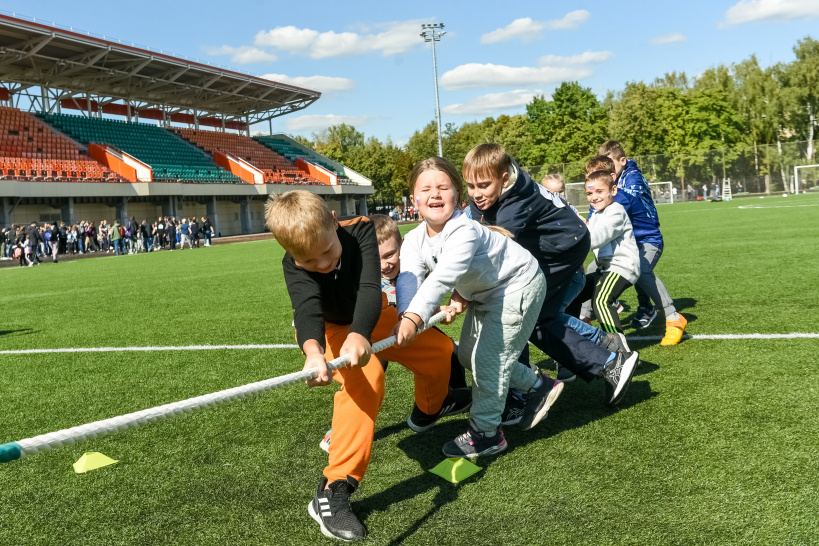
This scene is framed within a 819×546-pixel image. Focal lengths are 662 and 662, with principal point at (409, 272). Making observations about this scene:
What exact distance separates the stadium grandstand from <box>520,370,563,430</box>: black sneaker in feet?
115

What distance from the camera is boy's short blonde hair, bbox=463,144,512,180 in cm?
369

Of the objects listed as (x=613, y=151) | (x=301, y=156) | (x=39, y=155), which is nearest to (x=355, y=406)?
(x=613, y=151)

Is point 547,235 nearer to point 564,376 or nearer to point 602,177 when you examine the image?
point 564,376

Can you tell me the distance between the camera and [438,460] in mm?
3441

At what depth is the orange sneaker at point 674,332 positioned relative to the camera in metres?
5.60

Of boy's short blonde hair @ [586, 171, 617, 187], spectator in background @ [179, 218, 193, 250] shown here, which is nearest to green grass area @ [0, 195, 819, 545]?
boy's short blonde hair @ [586, 171, 617, 187]

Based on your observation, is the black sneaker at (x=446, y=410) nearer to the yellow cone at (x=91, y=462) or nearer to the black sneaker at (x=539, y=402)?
the black sneaker at (x=539, y=402)

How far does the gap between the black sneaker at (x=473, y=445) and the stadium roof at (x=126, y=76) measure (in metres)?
36.7

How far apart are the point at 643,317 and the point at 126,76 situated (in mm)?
41961

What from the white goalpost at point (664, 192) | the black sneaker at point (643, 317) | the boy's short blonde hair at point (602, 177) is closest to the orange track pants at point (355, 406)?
the boy's short blonde hair at point (602, 177)

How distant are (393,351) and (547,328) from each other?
124 centimetres

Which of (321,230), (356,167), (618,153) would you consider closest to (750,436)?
(321,230)

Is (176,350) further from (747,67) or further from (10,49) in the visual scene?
(747,67)

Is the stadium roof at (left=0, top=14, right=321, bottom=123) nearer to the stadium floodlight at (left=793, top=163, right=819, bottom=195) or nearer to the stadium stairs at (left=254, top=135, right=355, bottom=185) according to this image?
the stadium stairs at (left=254, top=135, right=355, bottom=185)
